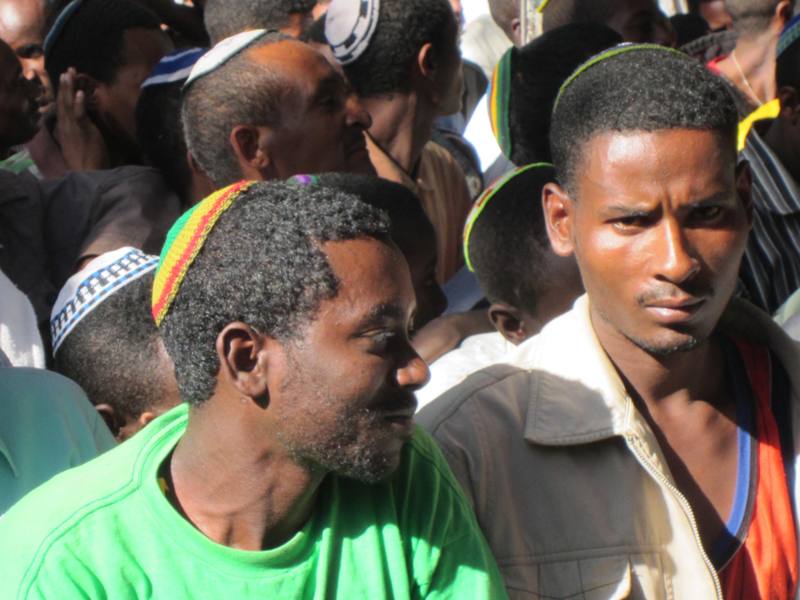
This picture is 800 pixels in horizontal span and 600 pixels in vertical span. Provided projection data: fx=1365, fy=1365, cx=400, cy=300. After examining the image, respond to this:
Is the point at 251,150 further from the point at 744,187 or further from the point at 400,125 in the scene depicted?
the point at 744,187

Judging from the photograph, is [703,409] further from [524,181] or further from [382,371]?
[524,181]

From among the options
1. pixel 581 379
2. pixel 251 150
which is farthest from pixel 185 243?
pixel 251 150

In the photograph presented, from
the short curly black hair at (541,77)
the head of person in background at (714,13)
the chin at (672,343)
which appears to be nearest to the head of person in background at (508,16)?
the head of person in background at (714,13)

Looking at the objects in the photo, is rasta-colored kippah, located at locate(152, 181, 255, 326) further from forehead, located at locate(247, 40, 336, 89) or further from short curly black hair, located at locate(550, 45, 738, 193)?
forehead, located at locate(247, 40, 336, 89)

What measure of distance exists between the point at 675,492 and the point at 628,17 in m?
3.35

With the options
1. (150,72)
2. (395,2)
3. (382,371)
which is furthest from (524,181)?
(382,371)

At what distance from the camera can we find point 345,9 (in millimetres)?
4773

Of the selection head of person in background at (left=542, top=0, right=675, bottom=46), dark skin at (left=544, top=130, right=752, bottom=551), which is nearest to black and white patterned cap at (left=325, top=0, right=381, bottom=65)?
head of person in background at (left=542, top=0, right=675, bottom=46)

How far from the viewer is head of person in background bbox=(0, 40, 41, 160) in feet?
12.5

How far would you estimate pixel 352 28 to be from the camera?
4.71m

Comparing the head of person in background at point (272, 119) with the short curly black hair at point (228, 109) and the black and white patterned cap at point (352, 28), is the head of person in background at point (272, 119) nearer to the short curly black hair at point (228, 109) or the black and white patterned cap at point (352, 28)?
the short curly black hair at point (228, 109)

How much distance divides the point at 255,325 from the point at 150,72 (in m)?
2.67

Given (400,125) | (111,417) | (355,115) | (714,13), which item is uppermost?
(355,115)

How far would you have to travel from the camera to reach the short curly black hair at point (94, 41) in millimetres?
4652
